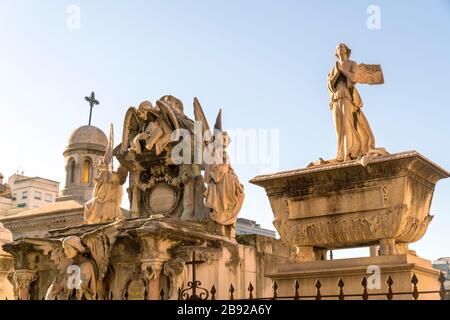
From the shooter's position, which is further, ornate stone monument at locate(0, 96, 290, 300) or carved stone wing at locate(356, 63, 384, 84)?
ornate stone monument at locate(0, 96, 290, 300)

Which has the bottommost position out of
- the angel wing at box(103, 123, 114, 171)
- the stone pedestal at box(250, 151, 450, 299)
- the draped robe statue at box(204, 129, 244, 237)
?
the stone pedestal at box(250, 151, 450, 299)

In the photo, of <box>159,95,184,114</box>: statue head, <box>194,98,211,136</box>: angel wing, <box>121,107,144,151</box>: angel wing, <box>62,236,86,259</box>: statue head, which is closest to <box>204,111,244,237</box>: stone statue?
<box>194,98,211,136</box>: angel wing

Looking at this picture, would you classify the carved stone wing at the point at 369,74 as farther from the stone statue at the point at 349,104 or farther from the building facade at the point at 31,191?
the building facade at the point at 31,191

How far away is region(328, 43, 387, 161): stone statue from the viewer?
29.1 ft

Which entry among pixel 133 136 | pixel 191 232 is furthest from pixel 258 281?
pixel 133 136

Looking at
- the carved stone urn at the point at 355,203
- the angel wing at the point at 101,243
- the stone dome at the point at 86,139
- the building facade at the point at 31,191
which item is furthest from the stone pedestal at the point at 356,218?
the building facade at the point at 31,191

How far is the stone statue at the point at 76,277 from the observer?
13.1 metres

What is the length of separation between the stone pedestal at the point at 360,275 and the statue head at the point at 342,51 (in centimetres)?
344

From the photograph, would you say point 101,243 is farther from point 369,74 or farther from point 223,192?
point 369,74

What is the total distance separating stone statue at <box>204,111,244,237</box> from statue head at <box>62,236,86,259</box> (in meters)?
3.58

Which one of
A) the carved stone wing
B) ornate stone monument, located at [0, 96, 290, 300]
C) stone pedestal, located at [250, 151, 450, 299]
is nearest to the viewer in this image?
stone pedestal, located at [250, 151, 450, 299]

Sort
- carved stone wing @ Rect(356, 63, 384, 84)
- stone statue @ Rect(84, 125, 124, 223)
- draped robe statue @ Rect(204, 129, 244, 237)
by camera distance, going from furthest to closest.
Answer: stone statue @ Rect(84, 125, 124, 223) < draped robe statue @ Rect(204, 129, 244, 237) < carved stone wing @ Rect(356, 63, 384, 84)

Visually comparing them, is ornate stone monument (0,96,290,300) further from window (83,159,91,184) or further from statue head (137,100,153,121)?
window (83,159,91,184)

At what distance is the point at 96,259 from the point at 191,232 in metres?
2.33
